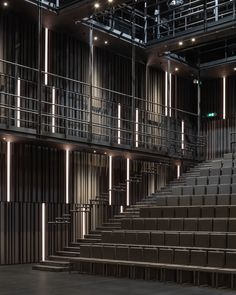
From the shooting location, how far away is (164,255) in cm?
849

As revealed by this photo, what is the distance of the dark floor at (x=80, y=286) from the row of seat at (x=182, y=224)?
131cm

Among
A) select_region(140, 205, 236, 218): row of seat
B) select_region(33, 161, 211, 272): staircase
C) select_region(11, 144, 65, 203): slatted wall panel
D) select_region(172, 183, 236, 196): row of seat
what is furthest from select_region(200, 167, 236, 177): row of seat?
select_region(11, 144, 65, 203): slatted wall panel

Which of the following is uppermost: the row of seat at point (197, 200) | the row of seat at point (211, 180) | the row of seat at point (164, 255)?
the row of seat at point (211, 180)

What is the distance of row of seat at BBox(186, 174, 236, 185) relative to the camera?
35.1ft

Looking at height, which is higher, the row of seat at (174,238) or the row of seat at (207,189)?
the row of seat at (207,189)

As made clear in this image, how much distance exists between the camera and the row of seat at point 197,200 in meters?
9.49

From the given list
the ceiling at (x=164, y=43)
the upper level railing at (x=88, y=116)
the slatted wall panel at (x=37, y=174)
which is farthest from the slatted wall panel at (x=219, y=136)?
the slatted wall panel at (x=37, y=174)

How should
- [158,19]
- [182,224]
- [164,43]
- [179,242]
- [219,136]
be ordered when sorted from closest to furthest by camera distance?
1. [179,242]
2. [182,224]
3. [164,43]
4. [158,19]
5. [219,136]

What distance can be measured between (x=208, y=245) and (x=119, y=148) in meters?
4.41

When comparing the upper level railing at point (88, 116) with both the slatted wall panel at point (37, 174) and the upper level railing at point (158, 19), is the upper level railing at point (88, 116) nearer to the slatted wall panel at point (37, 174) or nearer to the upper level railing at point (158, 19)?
the slatted wall panel at point (37, 174)

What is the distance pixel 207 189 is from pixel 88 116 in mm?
3738

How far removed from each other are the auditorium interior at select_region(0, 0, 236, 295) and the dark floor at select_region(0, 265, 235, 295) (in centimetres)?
3

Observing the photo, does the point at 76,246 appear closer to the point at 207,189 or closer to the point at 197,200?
the point at 197,200

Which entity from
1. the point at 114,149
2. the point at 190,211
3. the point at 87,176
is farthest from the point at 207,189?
the point at 87,176
